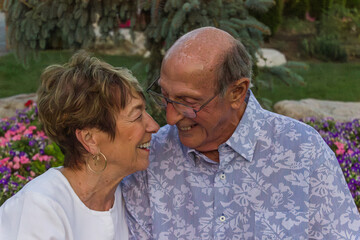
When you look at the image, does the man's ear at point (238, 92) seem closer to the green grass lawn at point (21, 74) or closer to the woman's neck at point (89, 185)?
the woman's neck at point (89, 185)

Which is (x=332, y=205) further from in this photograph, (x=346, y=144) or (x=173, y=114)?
(x=346, y=144)

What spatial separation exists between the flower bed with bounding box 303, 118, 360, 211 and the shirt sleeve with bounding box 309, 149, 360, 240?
1371 millimetres

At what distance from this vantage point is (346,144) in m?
4.66

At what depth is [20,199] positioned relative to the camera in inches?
87.9

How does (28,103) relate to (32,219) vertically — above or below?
below

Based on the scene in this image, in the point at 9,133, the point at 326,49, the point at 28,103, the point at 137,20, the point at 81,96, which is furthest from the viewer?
the point at 326,49

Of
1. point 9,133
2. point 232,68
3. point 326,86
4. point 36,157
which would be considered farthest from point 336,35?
point 232,68

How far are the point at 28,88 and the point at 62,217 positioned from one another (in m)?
6.48

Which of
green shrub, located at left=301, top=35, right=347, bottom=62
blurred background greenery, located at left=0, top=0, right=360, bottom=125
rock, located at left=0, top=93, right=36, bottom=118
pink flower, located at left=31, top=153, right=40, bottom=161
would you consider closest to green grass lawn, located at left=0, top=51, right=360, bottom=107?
green shrub, located at left=301, top=35, right=347, bottom=62

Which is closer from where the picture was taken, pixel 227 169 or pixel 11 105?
pixel 227 169

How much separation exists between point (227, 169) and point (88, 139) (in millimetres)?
696

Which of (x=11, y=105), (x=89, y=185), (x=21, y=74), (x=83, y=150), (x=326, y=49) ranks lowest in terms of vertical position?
(x=326, y=49)

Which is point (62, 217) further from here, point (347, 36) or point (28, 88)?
point (347, 36)

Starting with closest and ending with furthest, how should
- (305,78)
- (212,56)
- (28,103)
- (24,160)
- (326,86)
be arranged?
(212,56)
(24,160)
(28,103)
(326,86)
(305,78)
